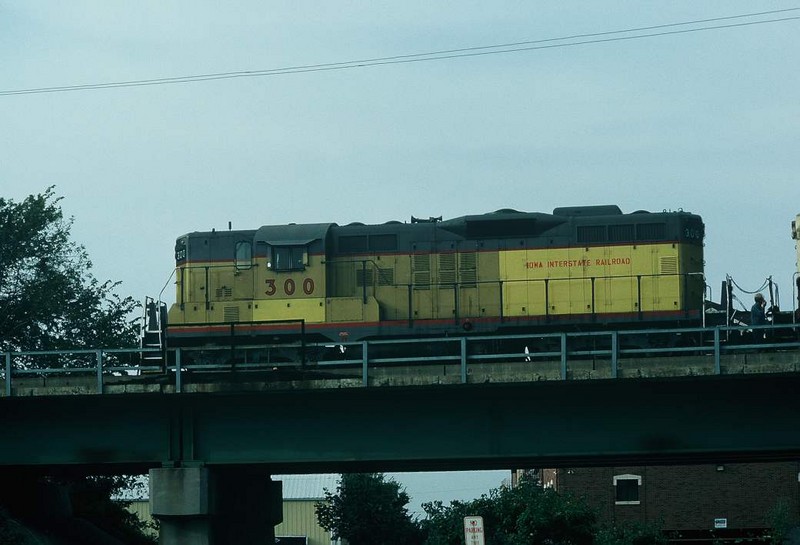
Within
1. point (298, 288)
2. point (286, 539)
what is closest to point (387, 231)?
point (298, 288)

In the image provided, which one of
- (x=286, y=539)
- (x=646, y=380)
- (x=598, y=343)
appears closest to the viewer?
(x=646, y=380)

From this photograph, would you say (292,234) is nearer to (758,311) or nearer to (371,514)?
(758,311)

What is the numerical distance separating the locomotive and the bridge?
446 centimetres

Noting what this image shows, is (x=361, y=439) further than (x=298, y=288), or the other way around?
(x=298, y=288)

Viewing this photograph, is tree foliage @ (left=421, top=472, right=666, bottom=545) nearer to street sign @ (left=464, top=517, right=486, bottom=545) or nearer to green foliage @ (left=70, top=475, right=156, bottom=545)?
green foliage @ (left=70, top=475, right=156, bottom=545)

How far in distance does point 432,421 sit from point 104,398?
319 inches

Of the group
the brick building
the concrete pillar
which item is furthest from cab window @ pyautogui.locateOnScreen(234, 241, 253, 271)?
the brick building

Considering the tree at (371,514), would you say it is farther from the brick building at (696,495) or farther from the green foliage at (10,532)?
the green foliage at (10,532)

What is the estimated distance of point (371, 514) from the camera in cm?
7588

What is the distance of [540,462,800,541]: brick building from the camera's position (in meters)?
56.0

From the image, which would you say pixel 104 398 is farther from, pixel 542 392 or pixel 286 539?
pixel 286 539

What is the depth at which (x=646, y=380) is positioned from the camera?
84.5ft

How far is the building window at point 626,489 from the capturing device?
58000mm

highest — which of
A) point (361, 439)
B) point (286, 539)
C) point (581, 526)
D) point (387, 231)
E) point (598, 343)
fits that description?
point (387, 231)
